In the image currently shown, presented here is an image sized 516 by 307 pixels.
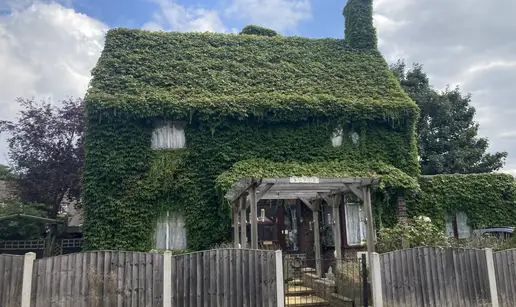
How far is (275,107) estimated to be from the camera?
1456cm

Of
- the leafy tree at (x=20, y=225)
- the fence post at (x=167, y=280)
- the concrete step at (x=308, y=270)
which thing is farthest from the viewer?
the leafy tree at (x=20, y=225)

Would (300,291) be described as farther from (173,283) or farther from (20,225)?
(20,225)

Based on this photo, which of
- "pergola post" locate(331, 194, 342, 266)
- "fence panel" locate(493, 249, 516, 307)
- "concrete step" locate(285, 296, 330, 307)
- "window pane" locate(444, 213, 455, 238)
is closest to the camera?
"fence panel" locate(493, 249, 516, 307)

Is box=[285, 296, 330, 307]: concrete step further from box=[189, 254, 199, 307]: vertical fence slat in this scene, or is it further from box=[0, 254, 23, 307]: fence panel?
box=[0, 254, 23, 307]: fence panel

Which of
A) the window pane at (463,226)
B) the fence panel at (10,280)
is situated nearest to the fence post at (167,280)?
the fence panel at (10,280)

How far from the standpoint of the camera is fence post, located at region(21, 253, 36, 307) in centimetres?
744

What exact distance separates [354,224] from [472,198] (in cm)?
468

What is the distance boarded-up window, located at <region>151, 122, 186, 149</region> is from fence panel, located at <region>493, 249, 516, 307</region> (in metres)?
9.97

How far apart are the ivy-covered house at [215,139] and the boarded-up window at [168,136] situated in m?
0.04

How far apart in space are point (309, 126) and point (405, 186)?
12.9 feet

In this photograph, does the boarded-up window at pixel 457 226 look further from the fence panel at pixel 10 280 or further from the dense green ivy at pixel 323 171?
the fence panel at pixel 10 280

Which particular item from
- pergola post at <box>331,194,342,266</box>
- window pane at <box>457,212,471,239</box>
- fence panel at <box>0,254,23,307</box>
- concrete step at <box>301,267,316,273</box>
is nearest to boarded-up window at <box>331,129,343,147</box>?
pergola post at <box>331,194,342,266</box>

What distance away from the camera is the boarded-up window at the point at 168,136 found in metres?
14.3

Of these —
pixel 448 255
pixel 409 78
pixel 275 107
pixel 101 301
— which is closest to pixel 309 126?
pixel 275 107
